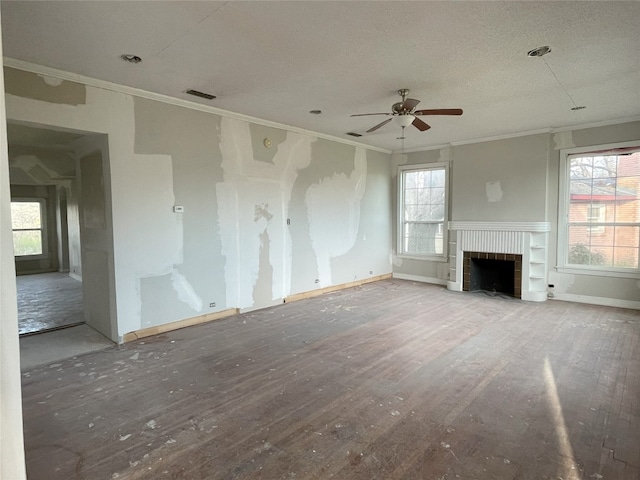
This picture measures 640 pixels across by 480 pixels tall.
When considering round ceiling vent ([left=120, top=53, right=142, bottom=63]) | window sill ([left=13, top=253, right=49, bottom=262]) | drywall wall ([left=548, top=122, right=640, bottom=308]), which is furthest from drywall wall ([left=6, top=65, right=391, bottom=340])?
window sill ([left=13, top=253, right=49, bottom=262])

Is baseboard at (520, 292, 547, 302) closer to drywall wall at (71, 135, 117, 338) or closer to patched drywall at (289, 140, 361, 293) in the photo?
patched drywall at (289, 140, 361, 293)

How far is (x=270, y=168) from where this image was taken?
5207 millimetres

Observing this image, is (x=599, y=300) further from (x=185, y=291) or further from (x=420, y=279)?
(x=185, y=291)

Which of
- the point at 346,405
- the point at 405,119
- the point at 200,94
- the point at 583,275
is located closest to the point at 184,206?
the point at 200,94

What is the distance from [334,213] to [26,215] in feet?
25.5

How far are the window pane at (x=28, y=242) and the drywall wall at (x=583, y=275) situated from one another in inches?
436

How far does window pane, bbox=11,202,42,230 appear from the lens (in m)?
8.60

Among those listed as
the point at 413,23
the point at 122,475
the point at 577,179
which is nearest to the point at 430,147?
the point at 577,179

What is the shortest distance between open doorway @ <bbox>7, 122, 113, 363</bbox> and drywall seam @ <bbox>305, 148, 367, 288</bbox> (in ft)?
9.71

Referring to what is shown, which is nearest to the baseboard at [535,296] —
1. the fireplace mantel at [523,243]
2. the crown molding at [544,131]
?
the fireplace mantel at [523,243]

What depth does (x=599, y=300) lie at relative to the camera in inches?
208

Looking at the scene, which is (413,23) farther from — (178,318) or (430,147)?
(430,147)

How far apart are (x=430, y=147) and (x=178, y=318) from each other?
5.33m

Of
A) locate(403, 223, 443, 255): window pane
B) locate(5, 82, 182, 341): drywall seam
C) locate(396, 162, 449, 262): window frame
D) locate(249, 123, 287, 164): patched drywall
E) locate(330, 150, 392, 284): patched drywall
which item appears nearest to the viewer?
locate(5, 82, 182, 341): drywall seam
